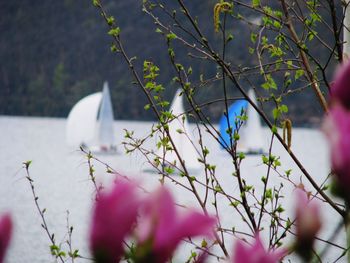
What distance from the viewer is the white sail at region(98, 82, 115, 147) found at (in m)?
34.8

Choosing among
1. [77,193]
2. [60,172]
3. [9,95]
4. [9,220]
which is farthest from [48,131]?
[9,220]

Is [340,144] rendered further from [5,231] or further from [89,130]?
[89,130]

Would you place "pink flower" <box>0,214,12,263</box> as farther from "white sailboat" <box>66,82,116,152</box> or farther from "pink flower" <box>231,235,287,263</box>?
"white sailboat" <box>66,82,116,152</box>

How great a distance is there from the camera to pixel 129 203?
379 millimetres

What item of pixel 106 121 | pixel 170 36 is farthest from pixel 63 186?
pixel 170 36

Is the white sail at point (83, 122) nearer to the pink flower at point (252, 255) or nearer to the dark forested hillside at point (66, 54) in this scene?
the pink flower at point (252, 255)

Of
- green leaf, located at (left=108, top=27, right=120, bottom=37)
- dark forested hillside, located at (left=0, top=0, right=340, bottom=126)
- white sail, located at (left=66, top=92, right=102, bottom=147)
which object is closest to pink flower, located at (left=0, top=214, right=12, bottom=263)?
green leaf, located at (left=108, top=27, right=120, bottom=37)

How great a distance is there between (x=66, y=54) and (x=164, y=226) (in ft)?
367

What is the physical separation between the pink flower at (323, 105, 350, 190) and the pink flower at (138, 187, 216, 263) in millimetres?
75

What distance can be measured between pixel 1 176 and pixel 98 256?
3394cm

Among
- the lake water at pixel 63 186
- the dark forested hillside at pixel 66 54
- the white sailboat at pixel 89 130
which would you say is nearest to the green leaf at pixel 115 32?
the lake water at pixel 63 186

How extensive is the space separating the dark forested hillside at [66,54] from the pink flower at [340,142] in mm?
84171

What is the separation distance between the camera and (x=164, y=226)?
379 mm

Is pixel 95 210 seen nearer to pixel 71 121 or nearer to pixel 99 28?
pixel 71 121
